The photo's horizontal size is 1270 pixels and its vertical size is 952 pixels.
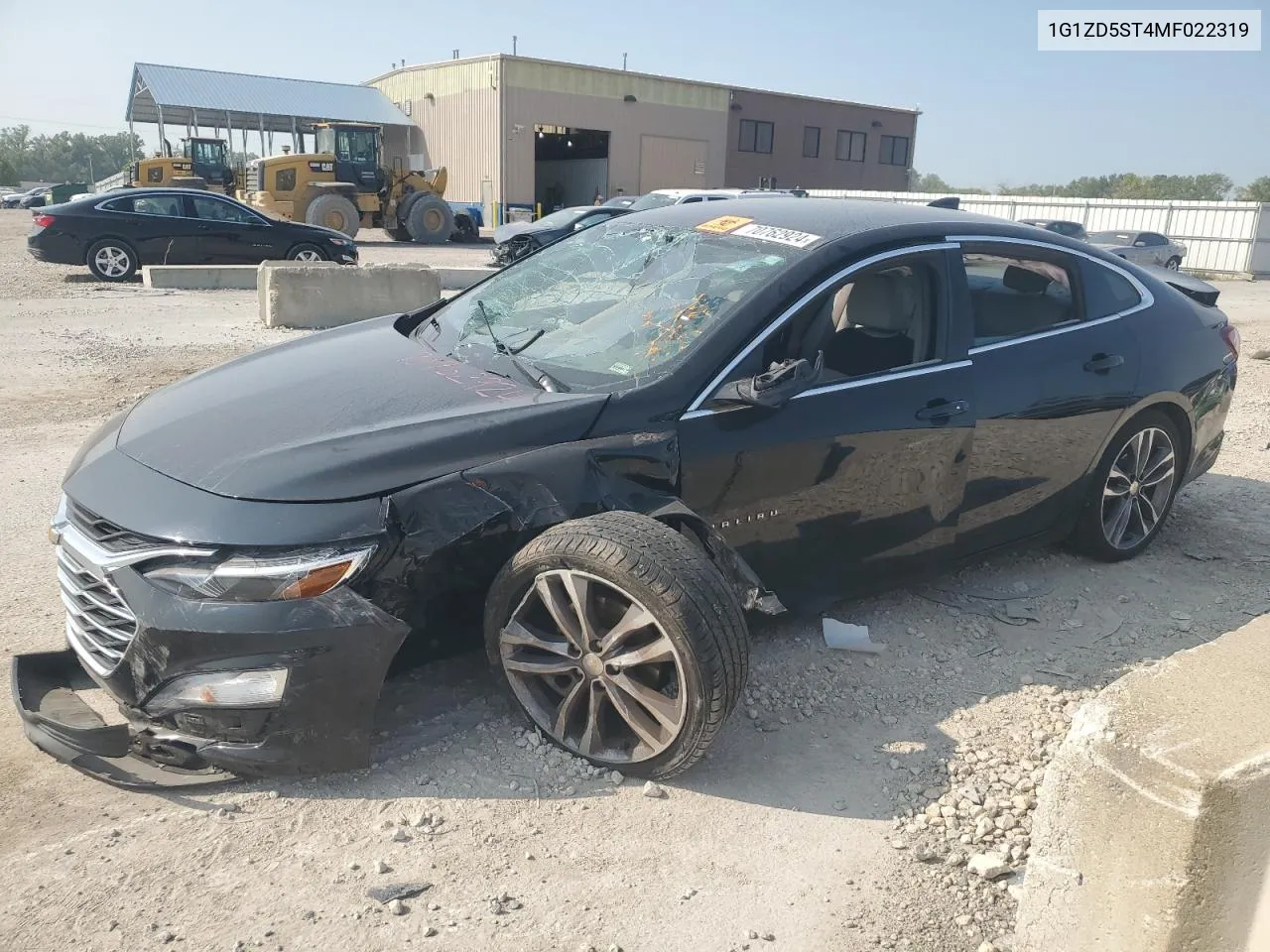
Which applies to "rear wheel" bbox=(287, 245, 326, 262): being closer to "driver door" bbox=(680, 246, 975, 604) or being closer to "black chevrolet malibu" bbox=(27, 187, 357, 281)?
"black chevrolet malibu" bbox=(27, 187, 357, 281)

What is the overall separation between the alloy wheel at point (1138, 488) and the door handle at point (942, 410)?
3.94 ft

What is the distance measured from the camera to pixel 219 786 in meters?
2.81

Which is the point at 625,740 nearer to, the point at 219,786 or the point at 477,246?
the point at 219,786

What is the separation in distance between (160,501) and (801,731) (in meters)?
2.12

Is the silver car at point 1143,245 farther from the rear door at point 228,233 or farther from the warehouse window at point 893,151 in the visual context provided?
the warehouse window at point 893,151

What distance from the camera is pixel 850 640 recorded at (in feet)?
12.4

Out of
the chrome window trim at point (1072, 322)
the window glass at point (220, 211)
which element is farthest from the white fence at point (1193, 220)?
the chrome window trim at point (1072, 322)

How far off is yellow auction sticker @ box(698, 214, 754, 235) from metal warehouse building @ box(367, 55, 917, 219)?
3568cm

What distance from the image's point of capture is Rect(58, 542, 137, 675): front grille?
268 cm

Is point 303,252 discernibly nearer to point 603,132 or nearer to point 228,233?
point 228,233

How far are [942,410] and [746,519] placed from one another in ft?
3.15

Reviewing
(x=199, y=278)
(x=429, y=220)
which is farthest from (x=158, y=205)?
(x=429, y=220)

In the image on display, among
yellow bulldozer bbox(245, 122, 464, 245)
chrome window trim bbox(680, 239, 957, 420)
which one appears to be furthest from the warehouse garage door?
chrome window trim bbox(680, 239, 957, 420)

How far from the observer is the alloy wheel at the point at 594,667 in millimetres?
2783
